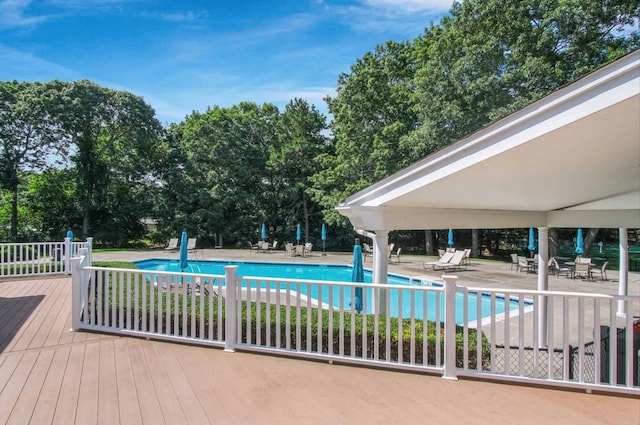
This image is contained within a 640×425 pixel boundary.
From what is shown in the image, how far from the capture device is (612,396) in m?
3.29

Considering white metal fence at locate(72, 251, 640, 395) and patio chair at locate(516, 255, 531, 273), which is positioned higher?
white metal fence at locate(72, 251, 640, 395)

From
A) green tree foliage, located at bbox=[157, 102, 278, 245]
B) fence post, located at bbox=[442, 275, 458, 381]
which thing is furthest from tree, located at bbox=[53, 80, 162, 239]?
fence post, located at bbox=[442, 275, 458, 381]

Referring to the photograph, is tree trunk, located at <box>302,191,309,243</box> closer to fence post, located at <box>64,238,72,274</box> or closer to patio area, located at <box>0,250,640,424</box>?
fence post, located at <box>64,238,72,274</box>

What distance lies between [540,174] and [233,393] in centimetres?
326

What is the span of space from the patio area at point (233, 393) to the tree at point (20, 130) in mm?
21811

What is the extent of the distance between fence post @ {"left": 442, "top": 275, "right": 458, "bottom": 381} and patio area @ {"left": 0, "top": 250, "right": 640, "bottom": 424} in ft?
0.41

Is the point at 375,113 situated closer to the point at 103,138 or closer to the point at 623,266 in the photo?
the point at 623,266

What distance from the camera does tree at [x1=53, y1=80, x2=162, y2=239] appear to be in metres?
22.1

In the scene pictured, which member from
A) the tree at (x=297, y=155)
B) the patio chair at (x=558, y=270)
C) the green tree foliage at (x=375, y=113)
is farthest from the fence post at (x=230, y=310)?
the tree at (x=297, y=155)

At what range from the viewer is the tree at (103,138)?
2209cm

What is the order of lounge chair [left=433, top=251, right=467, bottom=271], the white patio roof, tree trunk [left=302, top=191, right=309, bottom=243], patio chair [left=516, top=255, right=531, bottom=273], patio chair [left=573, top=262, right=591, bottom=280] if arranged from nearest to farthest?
the white patio roof → patio chair [left=573, top=262, right=591, bottom=280] → patio chair [left=516, top=255, right=531, bottom=273] → lounge chair [left=433, top=251, right=467, bottom=271] → tree trunk [left=302, top=191, right=309, bottom=243]

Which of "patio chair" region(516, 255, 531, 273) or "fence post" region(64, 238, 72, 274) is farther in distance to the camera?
"patio chair" region(516, 255, 531, 273)

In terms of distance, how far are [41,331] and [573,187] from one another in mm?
6722

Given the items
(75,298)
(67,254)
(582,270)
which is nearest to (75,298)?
(75,298)
